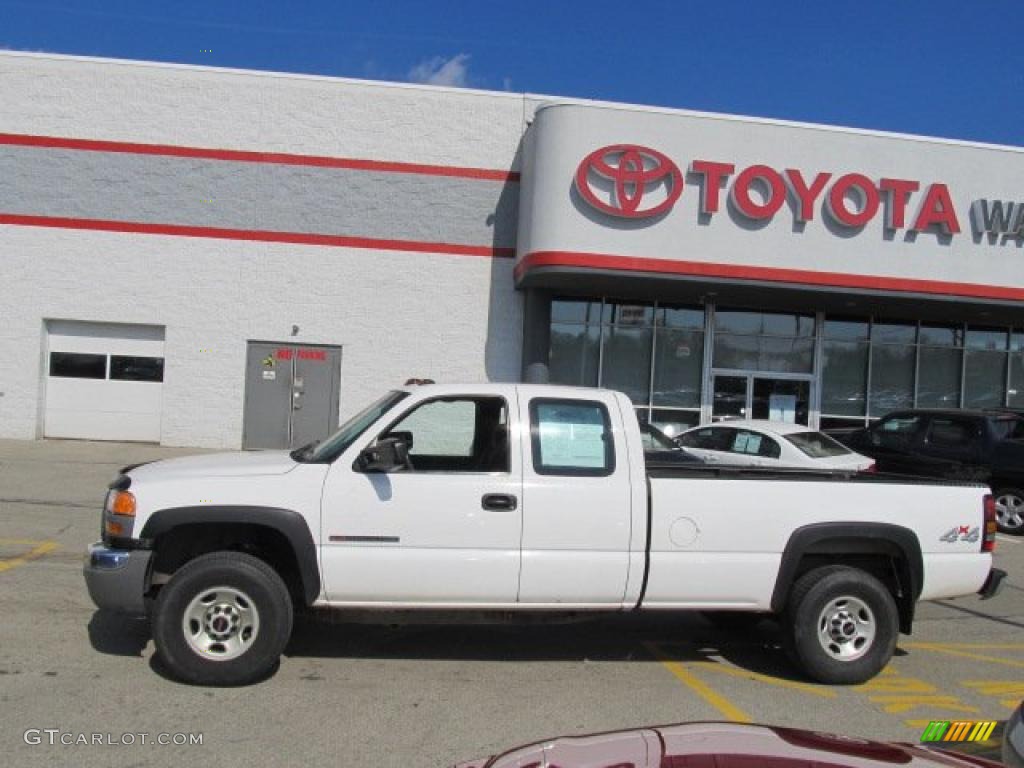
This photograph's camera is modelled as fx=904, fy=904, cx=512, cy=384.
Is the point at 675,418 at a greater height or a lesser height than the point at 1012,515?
greater

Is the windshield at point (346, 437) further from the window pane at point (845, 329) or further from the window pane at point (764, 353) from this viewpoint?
the window pane at point (845, 329)

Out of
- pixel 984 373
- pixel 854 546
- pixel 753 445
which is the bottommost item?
pixel 854 546

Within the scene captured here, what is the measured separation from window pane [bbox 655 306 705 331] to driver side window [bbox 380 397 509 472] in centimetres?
1352

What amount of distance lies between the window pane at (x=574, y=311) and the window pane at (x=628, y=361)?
452 millimetres

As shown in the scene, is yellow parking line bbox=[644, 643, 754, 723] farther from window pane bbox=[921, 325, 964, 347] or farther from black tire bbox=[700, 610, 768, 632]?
window pane bbox=[921, 325, 964, 347]

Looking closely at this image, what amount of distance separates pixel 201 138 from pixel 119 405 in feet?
18.9

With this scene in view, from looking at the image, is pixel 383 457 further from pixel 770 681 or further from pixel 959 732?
pixel 959 732

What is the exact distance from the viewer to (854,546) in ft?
19.0

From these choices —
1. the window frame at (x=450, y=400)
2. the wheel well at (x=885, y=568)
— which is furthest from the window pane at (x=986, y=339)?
the window frame at (x=450, y=400)

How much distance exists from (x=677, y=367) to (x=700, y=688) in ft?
48.3

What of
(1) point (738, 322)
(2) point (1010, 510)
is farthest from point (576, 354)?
(2) point (1010, 510)

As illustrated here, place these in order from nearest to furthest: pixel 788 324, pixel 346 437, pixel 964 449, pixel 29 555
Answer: pixel 346 437 < pixel 29 555 < pixel 964 449 < pixel 788 324

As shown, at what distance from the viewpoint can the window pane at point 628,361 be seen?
19.7 meters

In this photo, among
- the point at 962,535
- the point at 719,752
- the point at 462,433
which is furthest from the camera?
the point at 462,433
